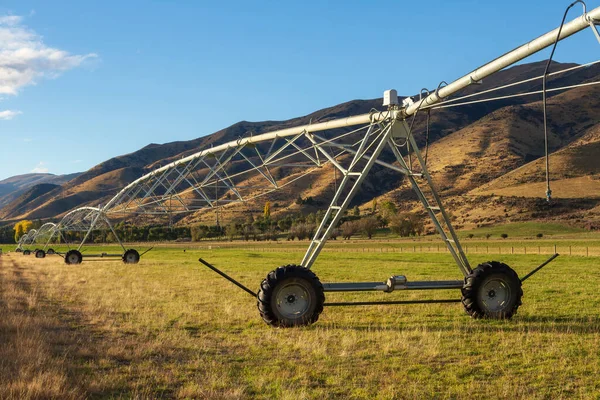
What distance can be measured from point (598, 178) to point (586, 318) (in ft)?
453

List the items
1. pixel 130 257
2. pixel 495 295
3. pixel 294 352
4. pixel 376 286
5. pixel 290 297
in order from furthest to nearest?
1. pixel 130 257
2. pixel 495 295
3. pixel 376 286
4. pixel 290 297
5. pixel 294 352

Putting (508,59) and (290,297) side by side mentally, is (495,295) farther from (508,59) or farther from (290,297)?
(508,59)

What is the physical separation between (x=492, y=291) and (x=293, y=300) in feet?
16.9

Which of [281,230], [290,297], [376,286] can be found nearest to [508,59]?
[376,286]

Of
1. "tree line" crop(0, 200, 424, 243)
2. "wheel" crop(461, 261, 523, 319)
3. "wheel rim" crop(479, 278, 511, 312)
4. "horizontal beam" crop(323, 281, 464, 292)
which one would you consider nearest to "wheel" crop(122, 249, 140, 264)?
"horizontal beam" crop(323, 281, 464, 292)

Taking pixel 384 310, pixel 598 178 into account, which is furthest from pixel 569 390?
pixel 598 178

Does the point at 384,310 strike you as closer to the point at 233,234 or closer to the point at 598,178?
the point at 233,234

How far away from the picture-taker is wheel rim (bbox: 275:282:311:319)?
12469 mm

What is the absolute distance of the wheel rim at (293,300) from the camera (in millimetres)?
12469

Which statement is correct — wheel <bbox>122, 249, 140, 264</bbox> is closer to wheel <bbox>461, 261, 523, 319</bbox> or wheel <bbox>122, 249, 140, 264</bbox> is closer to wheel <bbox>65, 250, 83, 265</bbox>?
wheel <bbox>65, 250, 83, 265</bbox>

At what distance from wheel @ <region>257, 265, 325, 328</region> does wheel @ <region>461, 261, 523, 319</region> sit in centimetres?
385

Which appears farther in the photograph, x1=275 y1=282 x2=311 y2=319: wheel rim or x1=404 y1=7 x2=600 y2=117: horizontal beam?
x1=275 y1=282 x2=311 y2=319: wheel rim

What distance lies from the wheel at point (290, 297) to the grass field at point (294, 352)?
0.32m

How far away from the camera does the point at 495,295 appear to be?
13.7m
